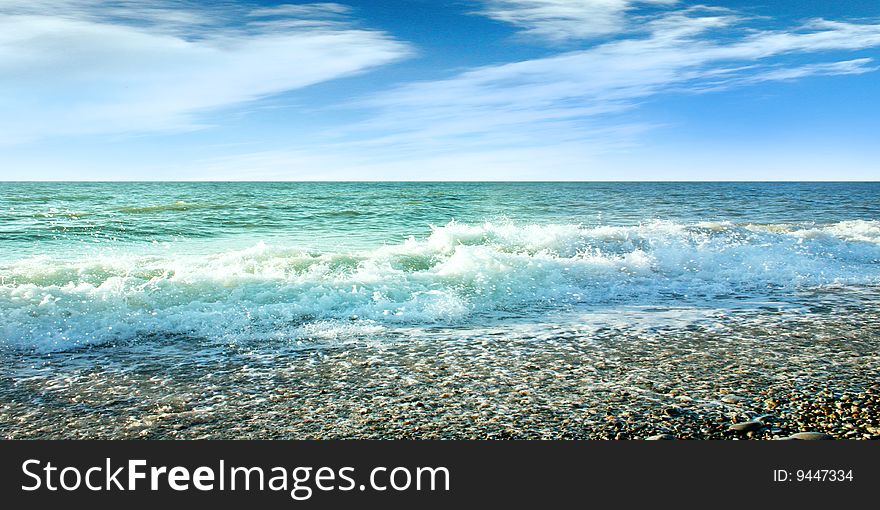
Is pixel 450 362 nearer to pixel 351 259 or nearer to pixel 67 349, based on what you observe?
pixel 67 349

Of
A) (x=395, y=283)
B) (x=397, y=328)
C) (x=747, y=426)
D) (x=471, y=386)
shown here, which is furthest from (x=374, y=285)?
(x=747, y=426)

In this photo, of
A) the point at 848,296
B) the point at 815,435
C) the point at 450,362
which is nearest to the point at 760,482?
the point at 815,435

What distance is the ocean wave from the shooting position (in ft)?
22.9

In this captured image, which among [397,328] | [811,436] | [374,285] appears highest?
[374,285]

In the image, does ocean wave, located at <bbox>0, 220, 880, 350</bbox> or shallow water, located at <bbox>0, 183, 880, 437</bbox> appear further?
ocean wave, located at <bbox>0, 220, 880, 350</bbox>

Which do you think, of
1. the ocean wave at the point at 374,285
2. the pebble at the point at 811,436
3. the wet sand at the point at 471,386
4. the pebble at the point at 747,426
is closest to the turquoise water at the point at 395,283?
the ocean wave at the point at 374,285

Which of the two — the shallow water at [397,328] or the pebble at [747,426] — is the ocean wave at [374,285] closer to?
the shallow water at [397,328]

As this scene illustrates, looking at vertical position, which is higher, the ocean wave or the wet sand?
Answer: the ocean wave

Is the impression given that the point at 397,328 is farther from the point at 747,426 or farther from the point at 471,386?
the point at 747,426

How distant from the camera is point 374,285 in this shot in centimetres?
877

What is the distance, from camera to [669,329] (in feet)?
22.5

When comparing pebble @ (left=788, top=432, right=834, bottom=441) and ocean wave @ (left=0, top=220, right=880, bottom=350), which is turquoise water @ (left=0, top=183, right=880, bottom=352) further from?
pebble @ (left=788, top=432, right=834, bottom=441)

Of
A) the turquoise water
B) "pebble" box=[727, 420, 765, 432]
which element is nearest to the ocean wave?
the turquoise water

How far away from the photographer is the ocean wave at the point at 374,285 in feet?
22.9
